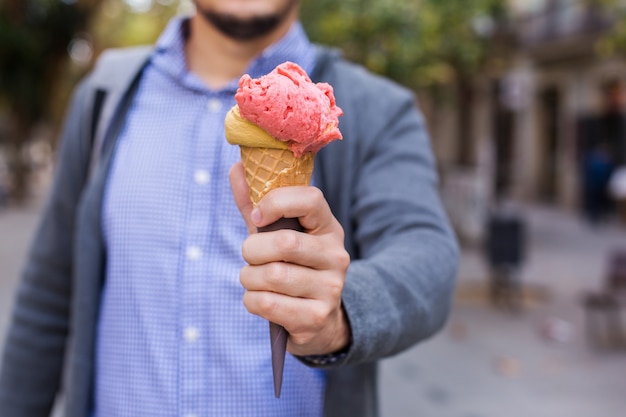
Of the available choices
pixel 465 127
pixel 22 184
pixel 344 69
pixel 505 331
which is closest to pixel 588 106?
pixel 465 127

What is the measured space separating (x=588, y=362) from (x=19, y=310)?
254 inches

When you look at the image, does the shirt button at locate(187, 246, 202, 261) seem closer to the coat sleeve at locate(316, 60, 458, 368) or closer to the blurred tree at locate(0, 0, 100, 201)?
the coat sleeve at locate(316, 60, 458, 368)

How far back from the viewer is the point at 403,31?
32.4 feet

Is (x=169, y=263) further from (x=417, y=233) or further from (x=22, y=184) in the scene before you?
(x=22, y=184)

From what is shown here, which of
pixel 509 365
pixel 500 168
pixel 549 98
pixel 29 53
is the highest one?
pixel 509 365

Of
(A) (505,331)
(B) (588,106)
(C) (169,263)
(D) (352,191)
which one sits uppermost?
(D) (352,191)

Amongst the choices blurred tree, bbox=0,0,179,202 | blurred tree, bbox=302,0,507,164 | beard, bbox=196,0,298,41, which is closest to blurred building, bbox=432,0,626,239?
blurred tree, bbox=302,0,507,164

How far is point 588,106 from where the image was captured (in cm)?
2244

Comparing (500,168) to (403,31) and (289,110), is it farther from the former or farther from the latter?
(289,110)

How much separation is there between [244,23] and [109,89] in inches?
17.5

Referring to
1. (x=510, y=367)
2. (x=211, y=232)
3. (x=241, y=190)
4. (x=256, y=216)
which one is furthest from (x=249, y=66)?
(x=510, y=367)

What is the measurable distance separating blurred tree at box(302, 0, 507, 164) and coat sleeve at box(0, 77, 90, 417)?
786cm

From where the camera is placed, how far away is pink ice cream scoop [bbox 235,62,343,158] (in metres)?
1.30

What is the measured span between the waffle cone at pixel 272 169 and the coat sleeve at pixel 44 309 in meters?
0.94
